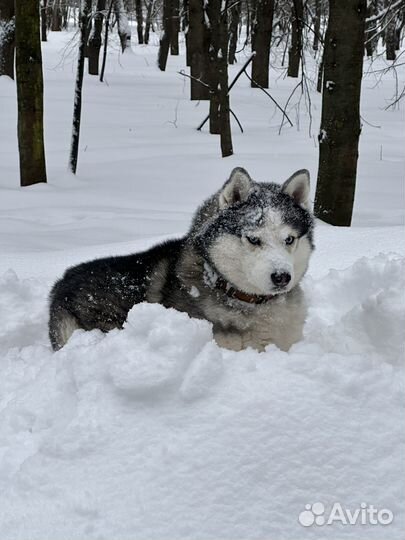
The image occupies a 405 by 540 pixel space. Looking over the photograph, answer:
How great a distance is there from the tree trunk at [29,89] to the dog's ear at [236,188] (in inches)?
249

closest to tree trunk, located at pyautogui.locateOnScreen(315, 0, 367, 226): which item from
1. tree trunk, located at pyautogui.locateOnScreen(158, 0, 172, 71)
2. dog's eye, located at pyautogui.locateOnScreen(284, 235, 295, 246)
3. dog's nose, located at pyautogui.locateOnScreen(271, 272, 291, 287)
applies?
dog's eye, located at pyautogui.locateOnScreen(284, 235, 295, 246)

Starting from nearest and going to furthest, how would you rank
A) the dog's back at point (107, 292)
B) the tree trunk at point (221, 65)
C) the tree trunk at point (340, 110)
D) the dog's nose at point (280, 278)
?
1. the dog's nose at point (280, 278)
2. the dog's back at point (107, 292)
3. the tree trunk at point (340, 110)
4. the tree trunk at point (221, 65)

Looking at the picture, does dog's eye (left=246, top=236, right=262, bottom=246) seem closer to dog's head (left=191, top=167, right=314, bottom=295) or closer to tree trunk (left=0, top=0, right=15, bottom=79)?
dog's head (left=191, top=167, right=314, bottom=295)

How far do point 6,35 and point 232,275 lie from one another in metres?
13.9

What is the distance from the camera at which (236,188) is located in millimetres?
3424

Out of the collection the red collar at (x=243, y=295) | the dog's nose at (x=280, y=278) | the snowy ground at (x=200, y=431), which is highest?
the dog's nose at (x=280, y=278)

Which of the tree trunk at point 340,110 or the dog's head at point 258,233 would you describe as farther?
the tree trunk at point 340,110

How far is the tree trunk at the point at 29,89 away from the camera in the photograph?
333 inches

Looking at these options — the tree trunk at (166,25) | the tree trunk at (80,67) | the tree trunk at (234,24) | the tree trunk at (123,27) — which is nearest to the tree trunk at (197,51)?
the tree trunk at (234,24)

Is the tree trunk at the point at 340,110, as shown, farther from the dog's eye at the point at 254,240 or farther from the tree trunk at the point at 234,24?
the tree trunk at the point at 234,24

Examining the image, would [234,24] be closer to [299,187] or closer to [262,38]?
[262,38]

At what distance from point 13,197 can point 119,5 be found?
62.9ft

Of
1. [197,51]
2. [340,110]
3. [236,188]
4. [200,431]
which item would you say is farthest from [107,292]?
[197,51]

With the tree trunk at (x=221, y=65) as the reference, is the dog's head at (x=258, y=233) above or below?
below
